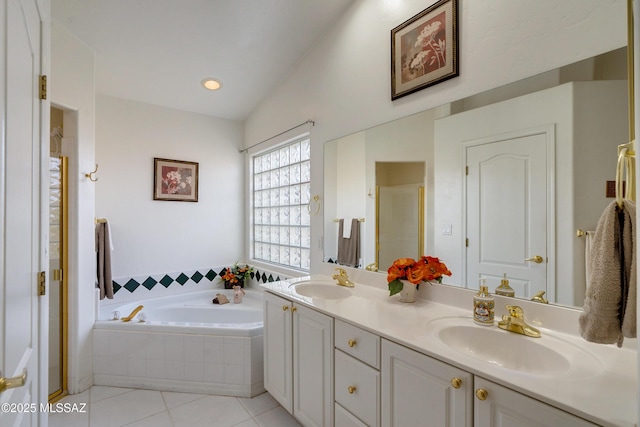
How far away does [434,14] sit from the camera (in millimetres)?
1622

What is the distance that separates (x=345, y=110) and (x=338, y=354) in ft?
5.42

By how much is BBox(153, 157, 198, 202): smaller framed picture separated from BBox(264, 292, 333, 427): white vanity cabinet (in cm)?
180

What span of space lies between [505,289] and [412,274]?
0.43 metres

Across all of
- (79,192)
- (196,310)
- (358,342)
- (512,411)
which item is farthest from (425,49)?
(196,310)

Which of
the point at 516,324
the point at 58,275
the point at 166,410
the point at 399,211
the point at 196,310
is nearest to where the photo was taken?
the point at 516,324

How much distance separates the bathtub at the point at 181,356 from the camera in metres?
2.25

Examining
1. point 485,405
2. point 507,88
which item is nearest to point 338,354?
point 485,405

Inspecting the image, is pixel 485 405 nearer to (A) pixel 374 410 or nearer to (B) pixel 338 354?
(A) pixel 374 410

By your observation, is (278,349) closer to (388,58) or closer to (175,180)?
(388,58)

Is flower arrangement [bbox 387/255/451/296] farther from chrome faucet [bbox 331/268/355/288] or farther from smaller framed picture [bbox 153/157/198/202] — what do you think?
smaller framed picture [bbox 153/157/198/202]

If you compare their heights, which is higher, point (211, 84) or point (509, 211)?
point (211, 84)

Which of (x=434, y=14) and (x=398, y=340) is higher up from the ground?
(x=434, y=14)

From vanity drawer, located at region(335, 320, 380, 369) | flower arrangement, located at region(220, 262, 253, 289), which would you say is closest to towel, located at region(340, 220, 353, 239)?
vanity drawer, located at region(335, 320, 380, 369)

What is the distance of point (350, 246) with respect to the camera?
7.29 ft
